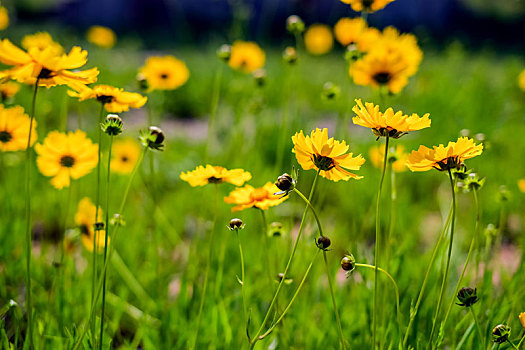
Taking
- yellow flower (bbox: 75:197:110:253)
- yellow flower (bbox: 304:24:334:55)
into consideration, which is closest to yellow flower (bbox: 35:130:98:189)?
yellow flower (bbox: 75:197:110:253)

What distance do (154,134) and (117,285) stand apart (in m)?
0.76

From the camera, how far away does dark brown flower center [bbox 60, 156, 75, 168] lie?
3.42 feet

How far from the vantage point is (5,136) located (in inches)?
41.5

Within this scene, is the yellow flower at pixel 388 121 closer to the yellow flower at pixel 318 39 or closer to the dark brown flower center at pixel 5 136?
the dark brown flower center at pixel 5 136

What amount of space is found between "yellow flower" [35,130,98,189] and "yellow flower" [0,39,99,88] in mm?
322

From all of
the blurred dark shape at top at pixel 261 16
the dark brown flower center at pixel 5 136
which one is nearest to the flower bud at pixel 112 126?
the dark brown flower center at pixel 5 136

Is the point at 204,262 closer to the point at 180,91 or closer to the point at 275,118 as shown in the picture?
the point at 275,118

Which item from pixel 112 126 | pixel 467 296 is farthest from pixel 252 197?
pixel 467 296

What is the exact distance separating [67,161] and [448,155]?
73 cm

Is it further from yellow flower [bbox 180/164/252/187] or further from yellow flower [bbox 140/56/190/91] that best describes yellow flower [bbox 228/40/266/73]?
yellow flower [bbox 180/164/252/187]

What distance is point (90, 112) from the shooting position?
10.8 ft

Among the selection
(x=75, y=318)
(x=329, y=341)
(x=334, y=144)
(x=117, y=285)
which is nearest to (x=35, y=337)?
(x=75, y=318)

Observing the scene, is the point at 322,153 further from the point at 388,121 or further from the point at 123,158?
the point at 123,158

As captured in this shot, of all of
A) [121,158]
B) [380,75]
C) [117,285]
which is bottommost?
[117,285]
